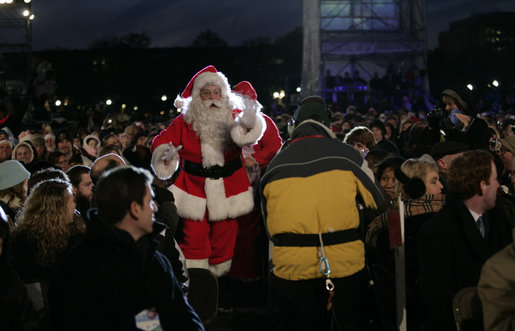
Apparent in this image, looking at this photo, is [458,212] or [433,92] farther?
[433,92]

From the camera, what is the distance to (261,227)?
6379 millimetres

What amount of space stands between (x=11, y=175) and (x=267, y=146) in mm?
2592

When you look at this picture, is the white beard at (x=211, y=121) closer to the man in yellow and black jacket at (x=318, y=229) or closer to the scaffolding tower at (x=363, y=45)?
the man in yellow and black jacket at (x=318, y=229)

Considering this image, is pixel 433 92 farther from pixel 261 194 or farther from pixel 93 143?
pixel 261 194

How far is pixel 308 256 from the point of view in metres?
3.81

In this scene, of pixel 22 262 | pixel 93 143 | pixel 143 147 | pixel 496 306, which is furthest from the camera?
pixel 93 143

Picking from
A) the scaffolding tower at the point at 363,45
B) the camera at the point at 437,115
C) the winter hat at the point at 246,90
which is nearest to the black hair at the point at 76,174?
the winter hat at the point at 246,90

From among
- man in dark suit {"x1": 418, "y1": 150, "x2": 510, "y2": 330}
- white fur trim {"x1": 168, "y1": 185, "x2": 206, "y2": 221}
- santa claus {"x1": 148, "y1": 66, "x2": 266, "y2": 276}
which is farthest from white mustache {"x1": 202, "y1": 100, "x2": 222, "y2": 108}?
man in dark suit {"x1": 418, "y1": 150, "x2": 510, "y2": 330}

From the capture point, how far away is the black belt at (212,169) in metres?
6.02

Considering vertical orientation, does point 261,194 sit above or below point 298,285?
above

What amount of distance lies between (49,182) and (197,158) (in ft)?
8.00

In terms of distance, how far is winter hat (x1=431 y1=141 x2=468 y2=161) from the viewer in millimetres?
5305

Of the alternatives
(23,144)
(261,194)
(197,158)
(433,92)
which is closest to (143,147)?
(23,144)

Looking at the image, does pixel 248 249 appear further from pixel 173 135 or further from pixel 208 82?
pixel 208 82
